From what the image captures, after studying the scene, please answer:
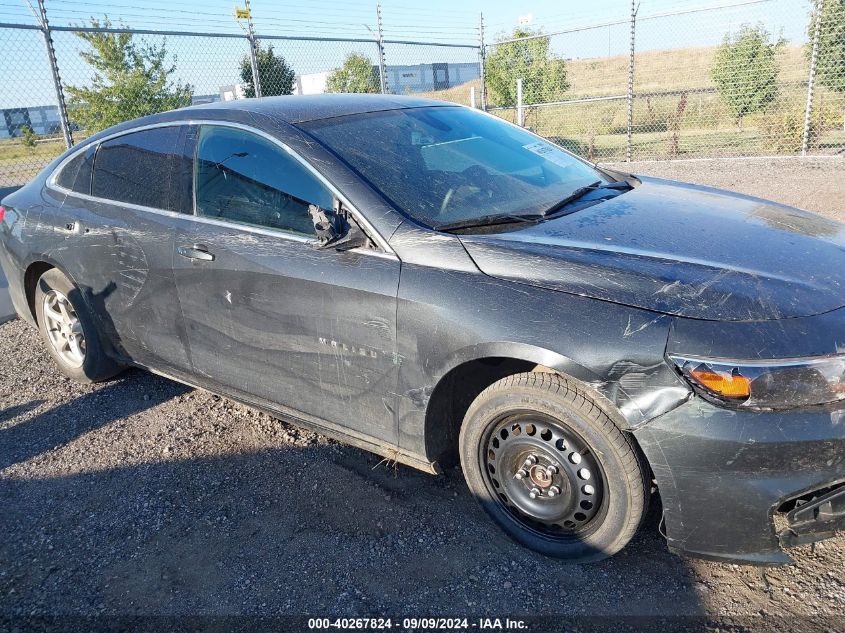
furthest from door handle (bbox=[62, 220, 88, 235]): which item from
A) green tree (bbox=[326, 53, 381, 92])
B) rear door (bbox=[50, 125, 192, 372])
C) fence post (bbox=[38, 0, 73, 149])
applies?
green tree (bbox=[326, 53, 381, 92])

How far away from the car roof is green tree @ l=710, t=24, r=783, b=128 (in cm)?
1135

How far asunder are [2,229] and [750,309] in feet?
15.2

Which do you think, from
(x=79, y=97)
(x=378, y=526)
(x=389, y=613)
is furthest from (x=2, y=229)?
(x=79, y=97)

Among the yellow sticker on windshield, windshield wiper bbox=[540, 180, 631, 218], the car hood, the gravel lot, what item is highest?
the yellow sticker on windshield

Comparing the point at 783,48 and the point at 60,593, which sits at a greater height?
the point at 783,48

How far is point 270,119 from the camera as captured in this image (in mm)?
3119

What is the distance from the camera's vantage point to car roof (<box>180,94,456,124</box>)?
10.5 ft

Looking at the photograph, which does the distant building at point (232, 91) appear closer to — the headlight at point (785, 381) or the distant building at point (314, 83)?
the distant building at point (314, 83)

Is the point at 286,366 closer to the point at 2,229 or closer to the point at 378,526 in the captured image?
the point at 378,526

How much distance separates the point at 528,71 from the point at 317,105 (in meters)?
16.6

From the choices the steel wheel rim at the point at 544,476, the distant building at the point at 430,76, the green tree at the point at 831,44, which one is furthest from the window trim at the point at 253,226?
the distant building at the point at 430,76

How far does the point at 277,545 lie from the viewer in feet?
8.96

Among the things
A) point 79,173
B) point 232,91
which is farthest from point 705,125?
point 79,173

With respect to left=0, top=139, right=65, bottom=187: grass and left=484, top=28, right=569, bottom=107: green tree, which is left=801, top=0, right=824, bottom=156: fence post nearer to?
left=484, top=28, right=569, bottom=107: green tree
